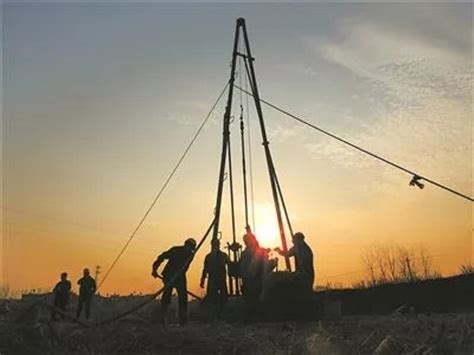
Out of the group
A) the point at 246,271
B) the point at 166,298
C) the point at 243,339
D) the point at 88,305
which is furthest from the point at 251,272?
the point at 88,305

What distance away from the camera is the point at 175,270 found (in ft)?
46.6

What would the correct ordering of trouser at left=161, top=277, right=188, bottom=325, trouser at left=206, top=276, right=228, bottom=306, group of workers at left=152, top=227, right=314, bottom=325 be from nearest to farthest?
group of workers at left=152, top=227, right=314, bottom=325
trouser at left=161, top=277, right=188, bottom=325
trouser at left=206, top=276, right=228, bottom=306

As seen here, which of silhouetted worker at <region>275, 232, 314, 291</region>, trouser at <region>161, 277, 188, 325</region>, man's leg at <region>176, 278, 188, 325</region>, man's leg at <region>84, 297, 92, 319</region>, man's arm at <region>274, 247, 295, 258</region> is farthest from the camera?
man's leg at <region>84, 297, 92, 319</region>

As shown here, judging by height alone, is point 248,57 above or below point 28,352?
above

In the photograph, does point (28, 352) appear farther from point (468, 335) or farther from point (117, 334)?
point (468, 335)

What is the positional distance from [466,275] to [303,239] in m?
8.74

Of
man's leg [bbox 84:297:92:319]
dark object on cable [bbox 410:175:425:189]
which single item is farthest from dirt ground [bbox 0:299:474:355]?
man's leg [bbox 84:297:92:319]

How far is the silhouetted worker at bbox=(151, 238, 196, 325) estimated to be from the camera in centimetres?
1389

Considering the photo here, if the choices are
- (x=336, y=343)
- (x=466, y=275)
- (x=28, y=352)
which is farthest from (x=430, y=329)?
(x=466, y=275)

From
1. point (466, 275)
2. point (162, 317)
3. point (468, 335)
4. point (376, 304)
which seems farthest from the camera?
point (376, 304)

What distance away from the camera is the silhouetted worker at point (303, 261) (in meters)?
13.5

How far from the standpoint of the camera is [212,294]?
14.9m

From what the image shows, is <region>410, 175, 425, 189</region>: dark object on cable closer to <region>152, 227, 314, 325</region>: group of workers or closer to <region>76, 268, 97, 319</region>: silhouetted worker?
<region>152, 227, 314, 325</region>: group of workers

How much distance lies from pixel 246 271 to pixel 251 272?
178mm
